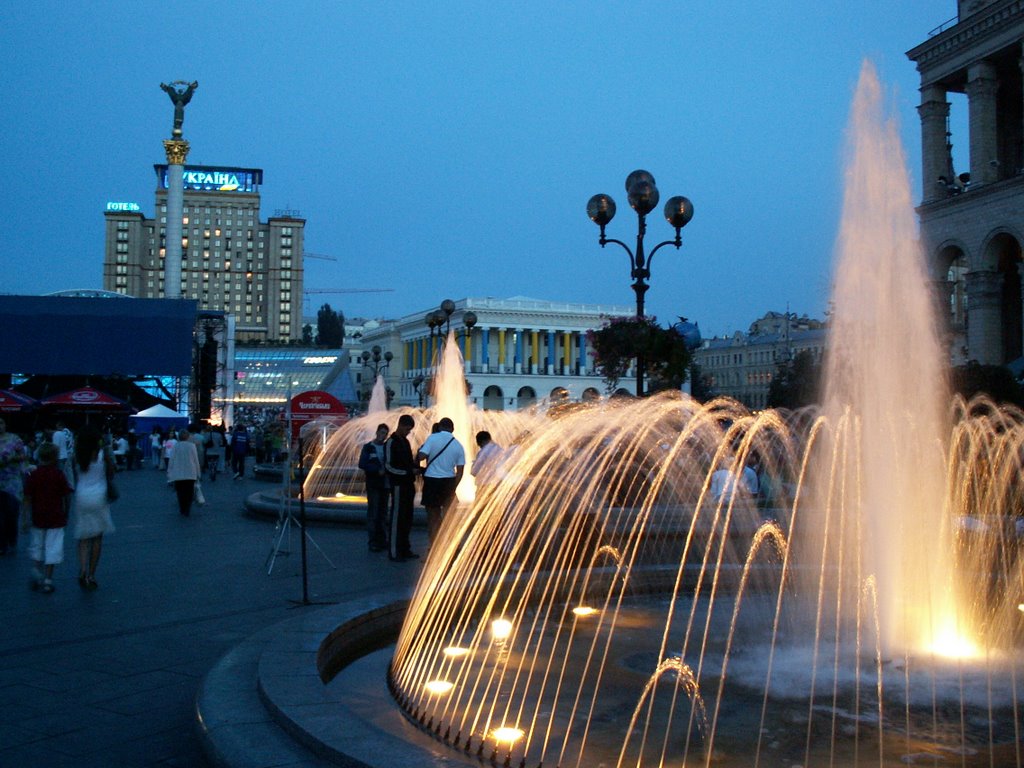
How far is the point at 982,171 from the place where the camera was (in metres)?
37.2

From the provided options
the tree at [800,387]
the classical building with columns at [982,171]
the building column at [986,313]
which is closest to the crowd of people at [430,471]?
the tree at [800,387]

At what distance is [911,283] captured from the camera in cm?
884

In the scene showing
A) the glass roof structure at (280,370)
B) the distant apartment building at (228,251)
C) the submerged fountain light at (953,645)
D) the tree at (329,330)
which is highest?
the distant apartment building at (228,251)

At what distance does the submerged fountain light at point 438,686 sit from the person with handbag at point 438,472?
14.5 feet

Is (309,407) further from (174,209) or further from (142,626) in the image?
(174,209)

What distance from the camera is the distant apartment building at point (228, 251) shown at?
14562cm

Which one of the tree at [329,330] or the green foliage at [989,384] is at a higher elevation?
the tree at [329,330]

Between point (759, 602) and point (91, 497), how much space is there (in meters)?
6.03

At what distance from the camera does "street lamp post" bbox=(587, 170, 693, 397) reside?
13547 mm

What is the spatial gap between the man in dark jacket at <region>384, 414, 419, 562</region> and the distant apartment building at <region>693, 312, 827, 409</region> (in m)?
79.2

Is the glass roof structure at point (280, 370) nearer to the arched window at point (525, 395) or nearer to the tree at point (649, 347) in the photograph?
the arched window at point (525, 395)

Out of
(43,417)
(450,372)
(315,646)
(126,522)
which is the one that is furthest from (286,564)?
(43,417)

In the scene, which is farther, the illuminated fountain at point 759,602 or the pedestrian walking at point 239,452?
the pedestrian walking at point 239,452

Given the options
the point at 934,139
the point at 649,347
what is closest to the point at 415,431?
the point at 649,347
